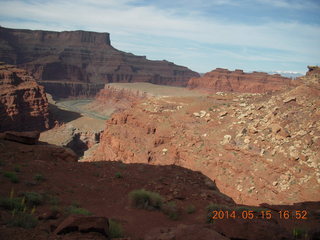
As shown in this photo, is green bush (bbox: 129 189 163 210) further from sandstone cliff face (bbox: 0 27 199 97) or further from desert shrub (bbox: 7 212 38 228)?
sandstone cliff face (bbox: 0 27 199 97)

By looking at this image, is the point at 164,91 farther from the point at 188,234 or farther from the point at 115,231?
the point at 188,234

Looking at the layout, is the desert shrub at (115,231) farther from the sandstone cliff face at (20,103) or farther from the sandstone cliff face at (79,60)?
the sandstone cliff face at (79,60)

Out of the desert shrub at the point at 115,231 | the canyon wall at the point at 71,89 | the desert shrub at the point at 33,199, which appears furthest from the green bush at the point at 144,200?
the canyon wall at the point at 71,89

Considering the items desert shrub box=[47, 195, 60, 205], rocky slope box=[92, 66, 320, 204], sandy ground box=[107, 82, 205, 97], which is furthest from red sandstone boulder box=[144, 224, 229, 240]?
sandy ground box=[107, 82, 205, 97]

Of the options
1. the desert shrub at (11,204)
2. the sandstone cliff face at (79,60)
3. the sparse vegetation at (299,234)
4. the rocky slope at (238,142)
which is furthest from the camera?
the sandstone cliff face at (79,60)

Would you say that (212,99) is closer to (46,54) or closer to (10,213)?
(10,213)
